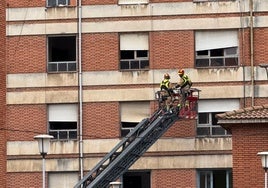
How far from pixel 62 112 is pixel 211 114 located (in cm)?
694

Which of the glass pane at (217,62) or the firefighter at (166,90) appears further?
the glass pane at (217,62)

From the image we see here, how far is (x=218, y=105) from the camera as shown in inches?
2253

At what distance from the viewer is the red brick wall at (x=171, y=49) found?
57.4 m

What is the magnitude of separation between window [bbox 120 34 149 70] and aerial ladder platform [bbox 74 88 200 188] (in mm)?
2990

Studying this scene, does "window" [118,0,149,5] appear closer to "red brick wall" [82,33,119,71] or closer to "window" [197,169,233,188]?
"red brick wall" [82,33,119,71]

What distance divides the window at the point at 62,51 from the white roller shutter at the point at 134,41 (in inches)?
93.2

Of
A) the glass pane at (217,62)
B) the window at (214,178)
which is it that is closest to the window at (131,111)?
the glass pane at (217,62)

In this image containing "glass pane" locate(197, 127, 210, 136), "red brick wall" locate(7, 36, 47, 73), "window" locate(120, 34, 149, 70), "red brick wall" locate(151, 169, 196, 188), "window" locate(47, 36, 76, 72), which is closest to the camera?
"red brick wall" locate(151, 169, 196, 188)

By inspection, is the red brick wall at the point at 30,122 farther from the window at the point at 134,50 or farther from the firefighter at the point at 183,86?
the firefighter at the point at 183,86

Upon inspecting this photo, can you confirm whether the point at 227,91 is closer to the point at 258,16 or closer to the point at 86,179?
the point at 258,16

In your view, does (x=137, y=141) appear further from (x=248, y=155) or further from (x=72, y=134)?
(x=248, y=155)

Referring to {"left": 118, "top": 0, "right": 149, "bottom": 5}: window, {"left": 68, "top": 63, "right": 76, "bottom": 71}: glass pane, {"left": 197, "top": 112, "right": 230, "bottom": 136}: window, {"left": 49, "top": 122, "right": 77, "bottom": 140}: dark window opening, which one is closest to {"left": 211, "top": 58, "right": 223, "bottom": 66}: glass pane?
{"left": 197, "top": 112, "right": 230, "bottom": 136}: window

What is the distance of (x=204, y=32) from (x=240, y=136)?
55.9ft

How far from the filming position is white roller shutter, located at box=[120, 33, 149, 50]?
58000 millimetres
